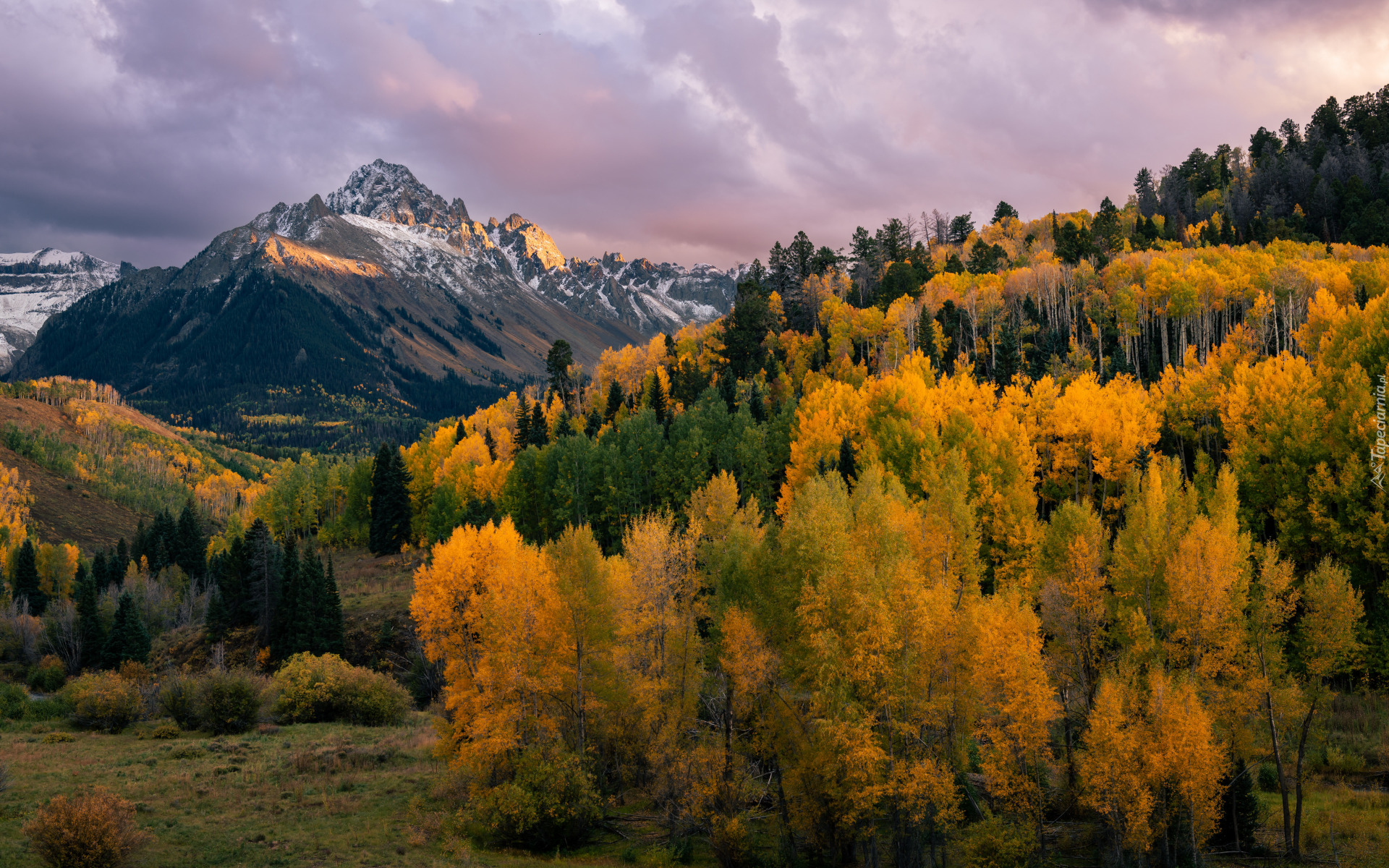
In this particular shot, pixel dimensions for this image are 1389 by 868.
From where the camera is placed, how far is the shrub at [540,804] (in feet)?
111

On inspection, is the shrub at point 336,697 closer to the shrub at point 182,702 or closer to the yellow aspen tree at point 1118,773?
the shrub at point 182,702

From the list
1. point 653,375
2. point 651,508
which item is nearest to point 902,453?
point 651,508

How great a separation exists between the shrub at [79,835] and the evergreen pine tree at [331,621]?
162 feet

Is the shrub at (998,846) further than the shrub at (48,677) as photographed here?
No

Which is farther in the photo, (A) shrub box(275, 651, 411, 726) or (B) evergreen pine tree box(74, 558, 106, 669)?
(B) evergreen pine tree box(74, 558, 106, 669)

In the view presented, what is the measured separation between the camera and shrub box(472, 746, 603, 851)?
33.8 m

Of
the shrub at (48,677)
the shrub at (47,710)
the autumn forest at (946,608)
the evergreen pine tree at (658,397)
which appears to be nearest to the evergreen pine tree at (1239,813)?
the autumn forest at (946,608)

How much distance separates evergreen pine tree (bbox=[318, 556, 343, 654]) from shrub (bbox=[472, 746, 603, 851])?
146 feet

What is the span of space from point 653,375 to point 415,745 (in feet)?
240

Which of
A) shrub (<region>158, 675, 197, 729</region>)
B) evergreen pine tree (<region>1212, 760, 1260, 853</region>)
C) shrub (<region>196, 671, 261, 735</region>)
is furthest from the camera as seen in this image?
shrub (<region>158, 675, 197, 729</region>)

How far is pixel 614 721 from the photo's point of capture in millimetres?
40531

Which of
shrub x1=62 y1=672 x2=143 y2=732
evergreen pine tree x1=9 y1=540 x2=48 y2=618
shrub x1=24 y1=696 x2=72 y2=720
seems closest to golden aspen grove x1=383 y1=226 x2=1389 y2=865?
shrub x1=62 y1=672 x2=143 y2=732

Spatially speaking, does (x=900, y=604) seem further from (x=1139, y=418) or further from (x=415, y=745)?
(x=1139, y=418)

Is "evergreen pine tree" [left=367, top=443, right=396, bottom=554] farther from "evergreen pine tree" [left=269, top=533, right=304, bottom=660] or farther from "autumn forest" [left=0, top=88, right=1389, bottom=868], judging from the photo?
"evergreen pine tree" [left=269, top=533, right=304, bottom=660]
